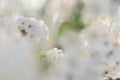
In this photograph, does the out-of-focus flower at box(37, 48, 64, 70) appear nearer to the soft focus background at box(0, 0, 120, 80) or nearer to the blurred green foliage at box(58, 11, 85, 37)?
the soft focus background at box(0, 0, 120, 80)

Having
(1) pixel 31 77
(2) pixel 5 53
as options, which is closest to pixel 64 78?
(1) pixel 31 77

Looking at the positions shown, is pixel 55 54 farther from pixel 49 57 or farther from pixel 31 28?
pixel 31 28

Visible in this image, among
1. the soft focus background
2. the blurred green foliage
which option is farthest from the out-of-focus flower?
the blurred green foliage

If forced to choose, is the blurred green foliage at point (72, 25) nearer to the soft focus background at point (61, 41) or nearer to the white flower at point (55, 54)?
the soft focus background at point (61, 41)

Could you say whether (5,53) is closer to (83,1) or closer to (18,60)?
(18,60)

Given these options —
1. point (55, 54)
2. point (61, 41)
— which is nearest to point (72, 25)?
point (61, 41)

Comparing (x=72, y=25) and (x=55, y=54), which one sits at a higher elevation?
(x=72, y=25)

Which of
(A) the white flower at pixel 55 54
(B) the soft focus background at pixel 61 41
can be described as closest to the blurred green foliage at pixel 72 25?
(B) the soft focus background at pixel 61 41
